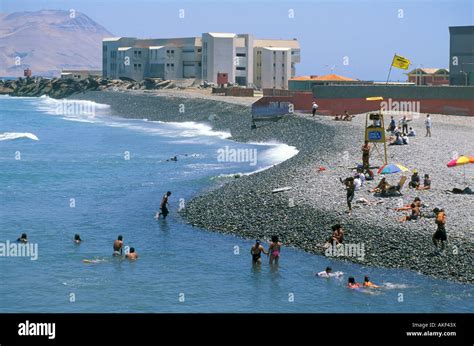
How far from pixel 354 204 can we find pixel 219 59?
341 feet

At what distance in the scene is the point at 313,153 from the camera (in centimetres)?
4153

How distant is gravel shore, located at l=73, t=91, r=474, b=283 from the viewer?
73.5 feet

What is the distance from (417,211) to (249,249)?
5.25 m

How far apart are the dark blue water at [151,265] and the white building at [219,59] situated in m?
82.2

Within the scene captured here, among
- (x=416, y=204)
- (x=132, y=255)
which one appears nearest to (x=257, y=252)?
(x=132, y=255)

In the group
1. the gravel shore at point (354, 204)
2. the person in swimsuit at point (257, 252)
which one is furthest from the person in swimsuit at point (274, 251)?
the gravel shore at point (354, 204)

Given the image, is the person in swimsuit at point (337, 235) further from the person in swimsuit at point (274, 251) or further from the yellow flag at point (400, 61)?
the yellow flag at point (400, 61)

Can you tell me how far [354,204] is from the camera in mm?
27016

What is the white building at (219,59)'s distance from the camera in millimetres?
128625

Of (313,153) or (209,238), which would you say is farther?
(313,153)

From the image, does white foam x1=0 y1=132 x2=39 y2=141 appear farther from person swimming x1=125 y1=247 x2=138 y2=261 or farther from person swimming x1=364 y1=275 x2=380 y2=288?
person swimming x1=364 y1=275 x2=380 y2=288

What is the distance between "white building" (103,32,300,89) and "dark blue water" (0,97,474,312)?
82164 mm

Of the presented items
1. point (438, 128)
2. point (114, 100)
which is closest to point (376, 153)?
point (438, 128)
